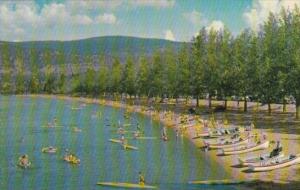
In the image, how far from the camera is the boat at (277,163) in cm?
5391

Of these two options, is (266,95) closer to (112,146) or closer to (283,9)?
(283,9)

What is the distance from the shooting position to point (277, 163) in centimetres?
5469

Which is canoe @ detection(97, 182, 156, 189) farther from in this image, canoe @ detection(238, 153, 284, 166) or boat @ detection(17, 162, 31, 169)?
boat @ detection(17, 162, 31, 169)

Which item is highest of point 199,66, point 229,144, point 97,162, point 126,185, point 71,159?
point 199,66

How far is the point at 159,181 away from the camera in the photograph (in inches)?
2040

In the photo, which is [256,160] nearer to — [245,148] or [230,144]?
[245,148]

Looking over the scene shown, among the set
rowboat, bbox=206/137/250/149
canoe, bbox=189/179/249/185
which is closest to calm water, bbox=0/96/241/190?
canoe, bbox=189/179/249/185

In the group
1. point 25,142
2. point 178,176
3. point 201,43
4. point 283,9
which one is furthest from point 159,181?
point 201,43

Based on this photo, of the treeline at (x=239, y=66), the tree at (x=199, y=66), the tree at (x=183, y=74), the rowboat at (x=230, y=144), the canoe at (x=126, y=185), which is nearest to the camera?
the canoe at (x=126, y=185)

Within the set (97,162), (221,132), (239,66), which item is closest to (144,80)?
(239,66)

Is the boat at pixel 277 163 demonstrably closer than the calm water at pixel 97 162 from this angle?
No

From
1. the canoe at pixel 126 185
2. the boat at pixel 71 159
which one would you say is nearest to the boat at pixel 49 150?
the boat at pixel 71 159

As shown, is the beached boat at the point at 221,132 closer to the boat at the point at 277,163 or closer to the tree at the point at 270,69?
the tree at the point at 270,69

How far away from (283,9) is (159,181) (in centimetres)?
6081
